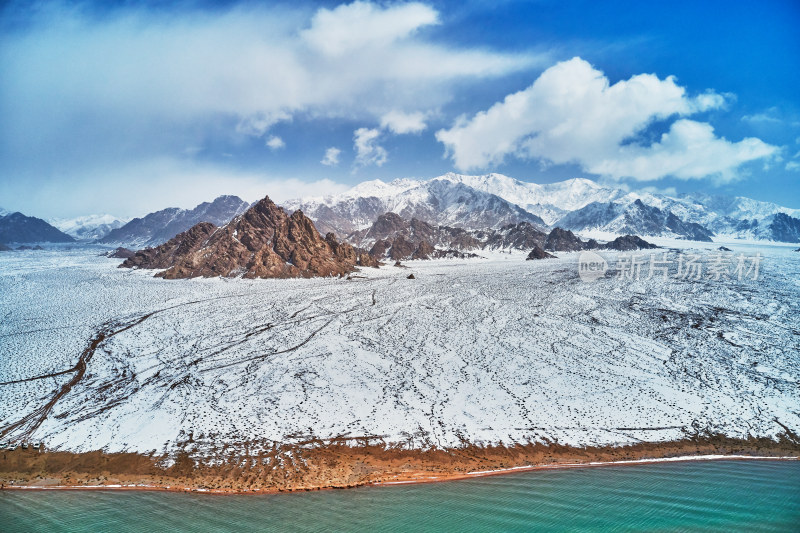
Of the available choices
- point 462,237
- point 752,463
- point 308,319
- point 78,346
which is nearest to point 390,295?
point 308,319

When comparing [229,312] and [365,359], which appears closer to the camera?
[365,359]

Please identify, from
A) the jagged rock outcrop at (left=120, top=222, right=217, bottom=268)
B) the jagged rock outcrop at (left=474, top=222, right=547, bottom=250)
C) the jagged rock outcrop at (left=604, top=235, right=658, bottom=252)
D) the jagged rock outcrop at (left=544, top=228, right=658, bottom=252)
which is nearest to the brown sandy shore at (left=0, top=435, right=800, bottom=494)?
the jagged rock outcrop at (left=120, top=222, right=217, bottom=268)

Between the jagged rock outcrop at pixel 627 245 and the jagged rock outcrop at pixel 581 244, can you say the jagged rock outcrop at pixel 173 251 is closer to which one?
the jagged rock outcrop at pixel 581 244

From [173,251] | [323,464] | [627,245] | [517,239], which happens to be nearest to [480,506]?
[323,464]

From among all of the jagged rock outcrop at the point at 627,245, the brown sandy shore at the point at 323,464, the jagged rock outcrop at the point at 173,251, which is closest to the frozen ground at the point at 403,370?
the brown sandy shore at the point at 323,464

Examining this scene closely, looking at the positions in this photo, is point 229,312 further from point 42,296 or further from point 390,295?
point 42,296
